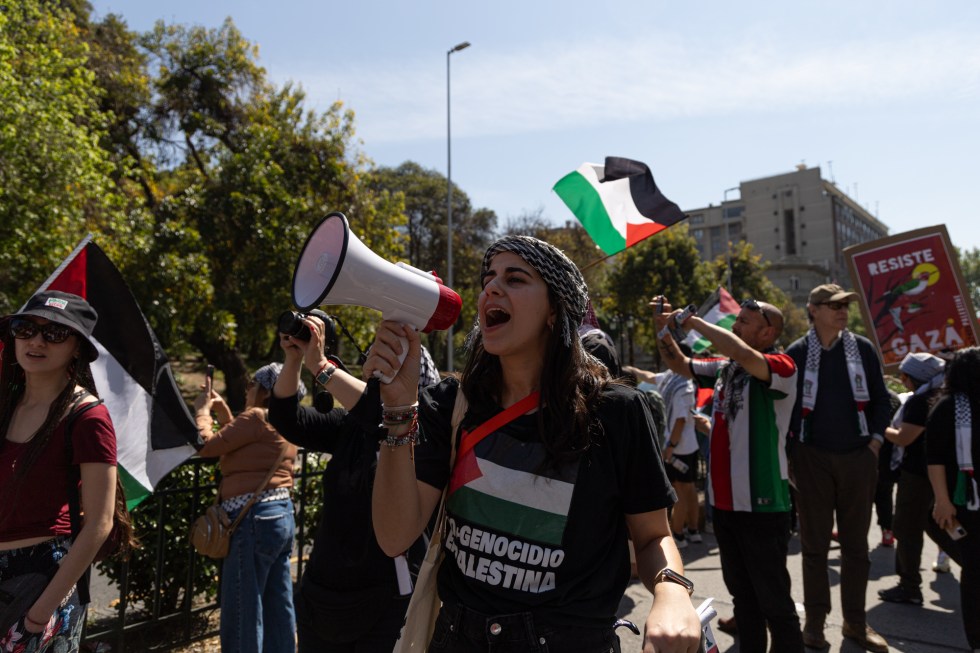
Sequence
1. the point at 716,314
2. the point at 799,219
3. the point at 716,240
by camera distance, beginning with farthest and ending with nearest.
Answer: the point at 716,240
the point at 799,219
the point at 716,314

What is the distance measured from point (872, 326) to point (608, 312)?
26453 millimetres

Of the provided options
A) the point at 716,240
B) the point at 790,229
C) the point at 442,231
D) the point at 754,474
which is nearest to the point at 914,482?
the point at 754,474

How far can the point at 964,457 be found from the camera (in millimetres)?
4020

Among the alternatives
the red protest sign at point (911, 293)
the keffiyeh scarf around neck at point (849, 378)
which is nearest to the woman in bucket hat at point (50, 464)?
the keffiyeh scarf around neck at point (849, 378)

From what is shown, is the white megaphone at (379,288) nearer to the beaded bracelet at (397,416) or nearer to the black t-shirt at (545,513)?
the beaded bracelet at (397,416)

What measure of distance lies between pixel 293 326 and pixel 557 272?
43.0 inches

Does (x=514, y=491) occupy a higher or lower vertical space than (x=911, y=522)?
higher

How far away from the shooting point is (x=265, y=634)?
378 cm

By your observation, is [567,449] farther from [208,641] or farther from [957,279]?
[957,279]

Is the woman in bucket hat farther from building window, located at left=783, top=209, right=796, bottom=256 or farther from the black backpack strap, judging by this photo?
building window, located at left=783, top=209, right=796, bottom=256

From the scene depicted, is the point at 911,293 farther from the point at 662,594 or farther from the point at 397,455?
the point at 397,455

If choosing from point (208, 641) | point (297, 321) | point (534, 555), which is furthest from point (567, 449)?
point (208, 641)

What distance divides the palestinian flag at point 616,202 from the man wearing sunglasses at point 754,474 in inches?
37.2

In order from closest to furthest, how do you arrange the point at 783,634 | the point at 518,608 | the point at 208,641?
the point at 518,608 < the point at 783,634 < the point at 208,641
